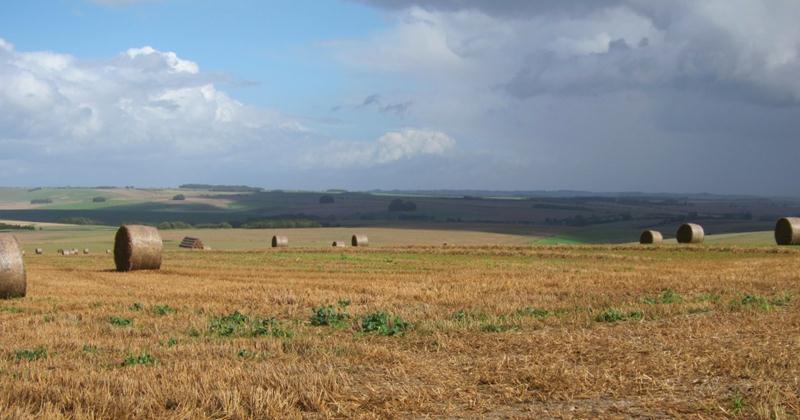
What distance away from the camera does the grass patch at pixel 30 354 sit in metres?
10.2

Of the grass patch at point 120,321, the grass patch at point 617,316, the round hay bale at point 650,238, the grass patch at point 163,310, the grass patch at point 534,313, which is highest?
the grass patch at point 617,316

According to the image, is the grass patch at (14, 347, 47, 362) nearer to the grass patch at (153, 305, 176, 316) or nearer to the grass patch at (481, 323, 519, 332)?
the grass patch at (153, 305, 176, 316)

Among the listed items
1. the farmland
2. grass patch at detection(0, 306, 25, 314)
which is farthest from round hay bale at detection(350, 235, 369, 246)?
grass patch at detection(0, 306, 25, 314)

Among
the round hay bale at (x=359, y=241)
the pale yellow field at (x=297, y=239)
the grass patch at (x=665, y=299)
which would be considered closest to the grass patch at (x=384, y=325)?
the grass patch at (x=665, y=299)

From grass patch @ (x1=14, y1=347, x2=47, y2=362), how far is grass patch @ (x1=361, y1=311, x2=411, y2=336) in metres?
4.61

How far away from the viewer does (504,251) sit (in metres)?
39.6

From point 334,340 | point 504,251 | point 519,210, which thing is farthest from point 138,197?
point 334,340

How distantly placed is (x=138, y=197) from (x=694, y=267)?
16643 centimetres

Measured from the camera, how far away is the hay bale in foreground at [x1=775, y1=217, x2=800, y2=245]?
1620 inches

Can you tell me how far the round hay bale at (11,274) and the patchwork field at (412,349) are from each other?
0.59m

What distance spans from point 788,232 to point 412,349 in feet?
121

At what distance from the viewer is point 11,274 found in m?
19.5

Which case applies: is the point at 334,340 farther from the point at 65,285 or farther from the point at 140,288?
the point at 65,285

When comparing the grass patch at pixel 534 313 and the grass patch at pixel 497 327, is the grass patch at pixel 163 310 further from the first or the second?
the grass patch at pixel 534 313
